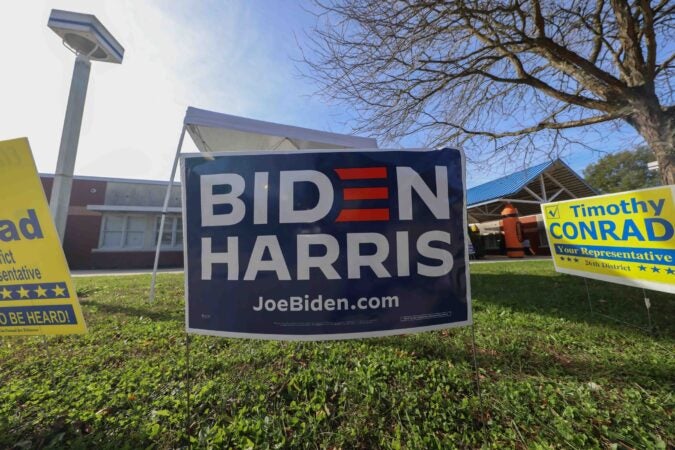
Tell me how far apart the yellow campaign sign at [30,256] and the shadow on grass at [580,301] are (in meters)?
5.58

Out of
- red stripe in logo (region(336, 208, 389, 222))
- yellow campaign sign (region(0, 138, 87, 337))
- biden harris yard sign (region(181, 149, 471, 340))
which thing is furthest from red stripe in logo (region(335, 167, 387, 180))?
yellow campaign sign (region(0, 138, 87, 337))

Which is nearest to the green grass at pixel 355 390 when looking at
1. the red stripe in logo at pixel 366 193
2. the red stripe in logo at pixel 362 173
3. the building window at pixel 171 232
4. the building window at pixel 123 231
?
the red stripe in logo at pixel 366 193

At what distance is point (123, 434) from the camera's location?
175 centimetres

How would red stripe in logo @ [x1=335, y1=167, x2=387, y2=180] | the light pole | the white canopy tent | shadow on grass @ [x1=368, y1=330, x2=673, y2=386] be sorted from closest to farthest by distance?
red stripe in logo @ [x1=335, y1=167, x2=387, y2=180] → shadow on grass @ [x1=368, y1=330, x2=673, y2=386] → the light pole → the white canopy tent

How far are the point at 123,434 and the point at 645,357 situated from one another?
14.9ft

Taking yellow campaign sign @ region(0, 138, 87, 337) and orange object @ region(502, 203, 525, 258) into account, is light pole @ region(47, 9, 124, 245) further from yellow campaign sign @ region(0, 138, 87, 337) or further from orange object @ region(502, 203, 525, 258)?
orange object @ region(502, 203, 525, 258)

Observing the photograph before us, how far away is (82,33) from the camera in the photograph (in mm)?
4543

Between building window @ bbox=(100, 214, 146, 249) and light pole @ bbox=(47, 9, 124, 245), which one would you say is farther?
building window @ bbox=(100, 214, 146, 249)

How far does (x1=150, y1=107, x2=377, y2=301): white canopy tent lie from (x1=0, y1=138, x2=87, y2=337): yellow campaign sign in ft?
6.96

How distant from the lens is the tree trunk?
159 inches

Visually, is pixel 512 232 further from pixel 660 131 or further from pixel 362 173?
pixel 362 173

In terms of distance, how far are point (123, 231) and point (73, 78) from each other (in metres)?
12.8

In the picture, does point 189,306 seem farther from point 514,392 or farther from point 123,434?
point 514,392

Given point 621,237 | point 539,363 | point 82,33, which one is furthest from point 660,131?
point 82,33
